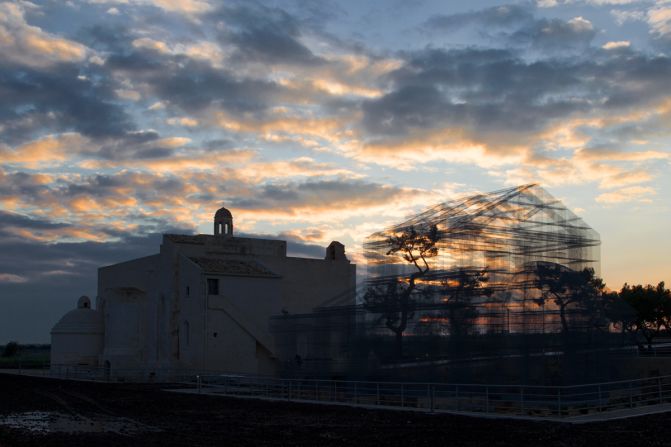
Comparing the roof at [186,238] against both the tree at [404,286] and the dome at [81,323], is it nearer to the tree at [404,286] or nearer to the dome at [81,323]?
the dome at [81,323]

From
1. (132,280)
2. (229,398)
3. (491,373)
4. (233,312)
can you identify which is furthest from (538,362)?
(132,280)

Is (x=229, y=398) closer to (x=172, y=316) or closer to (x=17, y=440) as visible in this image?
(x=17, y=440)

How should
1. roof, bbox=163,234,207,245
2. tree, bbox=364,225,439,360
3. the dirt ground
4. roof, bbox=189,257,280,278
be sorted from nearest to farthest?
the dirt ground, tree, bbox=364,225,439,360, roof, bbox=189,257,280,278, roof, bbox=163,234,207,245

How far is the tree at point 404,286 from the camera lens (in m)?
37.1

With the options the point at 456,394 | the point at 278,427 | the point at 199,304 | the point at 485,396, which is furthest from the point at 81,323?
the point at 278,427

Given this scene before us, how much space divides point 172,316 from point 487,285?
90.2 ft

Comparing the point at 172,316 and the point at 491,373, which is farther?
the point at 172,316

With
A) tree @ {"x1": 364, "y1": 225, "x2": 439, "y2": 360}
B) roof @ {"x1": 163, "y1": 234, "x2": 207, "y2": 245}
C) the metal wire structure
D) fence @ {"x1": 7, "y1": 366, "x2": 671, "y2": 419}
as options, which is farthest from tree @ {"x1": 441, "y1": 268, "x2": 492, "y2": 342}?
roof @ {"x1": 163, "y1": 234, "x2": 207, "y2": 245}

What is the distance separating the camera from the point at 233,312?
52000 mm

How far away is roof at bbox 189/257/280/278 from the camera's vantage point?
52938mm

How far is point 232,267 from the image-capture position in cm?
5425

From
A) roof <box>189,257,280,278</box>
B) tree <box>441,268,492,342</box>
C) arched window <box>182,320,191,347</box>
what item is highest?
roof <box>189,257,280,278</box>

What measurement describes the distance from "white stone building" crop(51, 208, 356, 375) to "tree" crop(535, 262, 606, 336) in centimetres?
2059

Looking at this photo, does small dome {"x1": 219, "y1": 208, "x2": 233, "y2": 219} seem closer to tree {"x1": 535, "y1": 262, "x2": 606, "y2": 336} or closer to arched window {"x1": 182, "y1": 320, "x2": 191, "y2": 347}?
arched window {"x1": 182, "y1": 320, "x2": 191, "y2": 347}
